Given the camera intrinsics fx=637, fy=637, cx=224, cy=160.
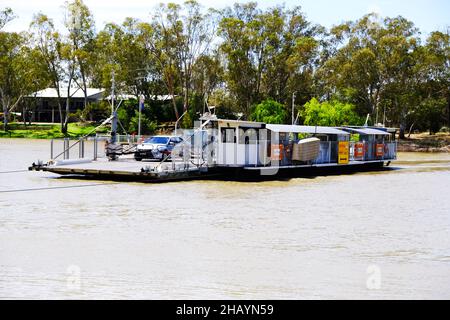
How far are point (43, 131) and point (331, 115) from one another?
4044cm

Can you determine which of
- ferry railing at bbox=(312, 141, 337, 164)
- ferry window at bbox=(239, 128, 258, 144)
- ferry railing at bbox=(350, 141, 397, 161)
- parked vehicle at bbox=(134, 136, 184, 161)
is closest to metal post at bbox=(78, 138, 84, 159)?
parked vehicle at bbox=(134, 136, 184, 161)

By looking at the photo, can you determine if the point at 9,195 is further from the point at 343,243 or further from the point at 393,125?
the point at 393,125

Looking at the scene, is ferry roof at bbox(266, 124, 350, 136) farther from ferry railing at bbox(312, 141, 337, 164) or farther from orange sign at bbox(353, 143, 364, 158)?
orange sign at bbox(353, 143, 364, 158)

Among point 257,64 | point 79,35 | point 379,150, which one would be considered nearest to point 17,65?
point 79,35

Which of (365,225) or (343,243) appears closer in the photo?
(343,243)

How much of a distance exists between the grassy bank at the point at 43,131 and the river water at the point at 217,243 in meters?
60.6

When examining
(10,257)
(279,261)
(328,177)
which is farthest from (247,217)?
(328,177)

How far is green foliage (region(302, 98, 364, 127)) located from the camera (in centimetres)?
7144

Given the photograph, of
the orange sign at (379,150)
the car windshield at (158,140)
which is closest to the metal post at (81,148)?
the car windshield at (158,140)

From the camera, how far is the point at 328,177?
111ft

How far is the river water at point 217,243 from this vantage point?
10.5 metres

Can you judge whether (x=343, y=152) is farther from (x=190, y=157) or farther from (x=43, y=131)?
(x=43, y=131)
